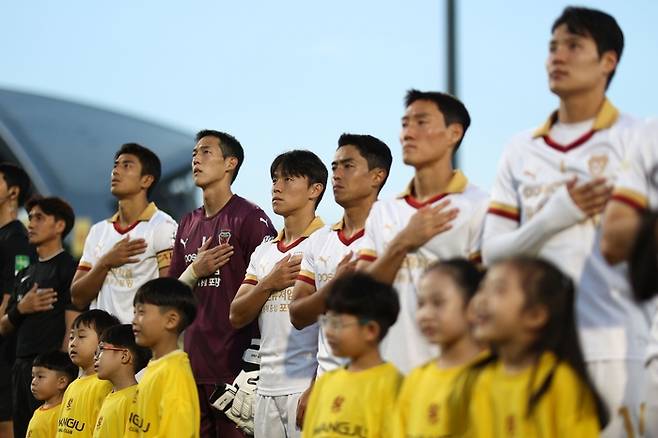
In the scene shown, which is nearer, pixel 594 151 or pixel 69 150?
pixel 594 151

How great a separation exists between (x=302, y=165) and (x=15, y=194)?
11.1ft

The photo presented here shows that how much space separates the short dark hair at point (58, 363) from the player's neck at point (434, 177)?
3.62 m

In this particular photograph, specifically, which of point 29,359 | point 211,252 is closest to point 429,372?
point 211,252

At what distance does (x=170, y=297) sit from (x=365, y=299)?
6.40 ft

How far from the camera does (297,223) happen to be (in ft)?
25.2

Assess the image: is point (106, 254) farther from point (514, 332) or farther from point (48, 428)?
point (514, 332)

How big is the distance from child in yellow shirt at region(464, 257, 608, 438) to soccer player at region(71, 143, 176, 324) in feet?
13.9

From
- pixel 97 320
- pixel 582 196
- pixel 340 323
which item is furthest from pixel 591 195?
pixel 97 320

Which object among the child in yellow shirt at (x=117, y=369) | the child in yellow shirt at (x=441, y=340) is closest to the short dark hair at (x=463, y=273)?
the child in yellow shirt at (x=441, y=340)

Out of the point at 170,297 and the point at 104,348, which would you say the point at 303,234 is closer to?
the point at 170,297

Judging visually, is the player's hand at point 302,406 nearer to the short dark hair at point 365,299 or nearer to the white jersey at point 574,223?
the short dark hair at point 365,299

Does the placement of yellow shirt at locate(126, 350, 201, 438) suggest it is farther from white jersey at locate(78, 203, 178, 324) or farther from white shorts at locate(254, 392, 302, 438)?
white jersey at locate(78, 203, 178, 324)

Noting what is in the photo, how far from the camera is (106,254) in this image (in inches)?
335

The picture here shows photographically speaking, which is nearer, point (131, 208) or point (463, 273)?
point (463, 273)
